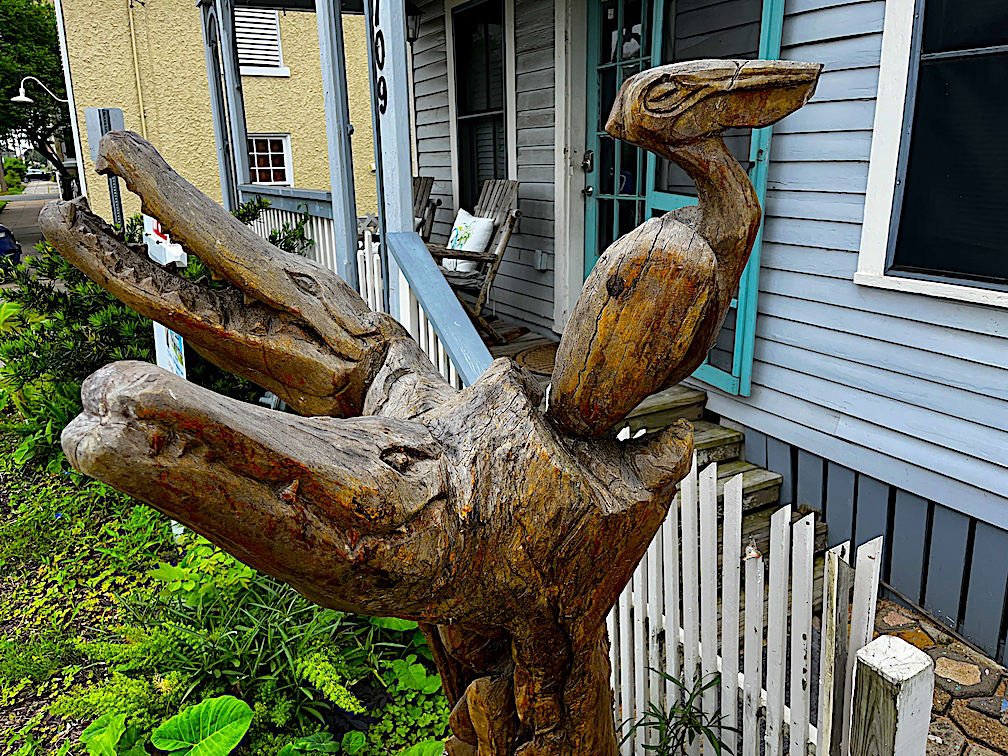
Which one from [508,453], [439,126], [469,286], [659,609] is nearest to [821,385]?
[659,609]

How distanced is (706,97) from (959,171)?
2868 mm

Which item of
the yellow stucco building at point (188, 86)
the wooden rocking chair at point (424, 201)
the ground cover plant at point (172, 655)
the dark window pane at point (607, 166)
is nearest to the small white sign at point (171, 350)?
the ground cover plant at point (172, 655)

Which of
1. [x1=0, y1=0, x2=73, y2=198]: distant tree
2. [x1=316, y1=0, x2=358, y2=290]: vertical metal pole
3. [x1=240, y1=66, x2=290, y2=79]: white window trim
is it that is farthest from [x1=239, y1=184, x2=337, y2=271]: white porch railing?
[x1=0, y1=0, x2=73, y2=198]: distant tree

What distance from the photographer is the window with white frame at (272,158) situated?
13.7 meters

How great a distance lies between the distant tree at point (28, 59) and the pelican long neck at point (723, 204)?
22429 millimetres

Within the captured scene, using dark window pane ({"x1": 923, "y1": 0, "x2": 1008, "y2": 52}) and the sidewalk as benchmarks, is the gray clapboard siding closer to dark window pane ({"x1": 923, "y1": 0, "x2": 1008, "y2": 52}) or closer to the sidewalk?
dark window pane ({"x1": 923, "y1": 0, "x2": 1008, "y2": 52})

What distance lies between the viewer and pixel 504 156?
6.36 m

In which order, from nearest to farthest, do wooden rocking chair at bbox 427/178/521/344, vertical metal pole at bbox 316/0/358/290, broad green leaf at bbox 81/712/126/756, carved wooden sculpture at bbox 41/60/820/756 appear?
carved wooden sculpture at bbox 41/60/820/756, broad green leaf at bbox 81/712/126/756, vertical metal pole at bbox 316/0/358/290, wooden rocking chair at bbox 427/178/521/344

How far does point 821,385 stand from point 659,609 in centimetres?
→ 173

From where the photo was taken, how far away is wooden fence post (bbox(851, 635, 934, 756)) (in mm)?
1074

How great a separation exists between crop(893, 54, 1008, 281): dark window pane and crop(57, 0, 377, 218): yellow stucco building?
8.51 metres

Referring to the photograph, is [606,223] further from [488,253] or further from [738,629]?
[738,629]

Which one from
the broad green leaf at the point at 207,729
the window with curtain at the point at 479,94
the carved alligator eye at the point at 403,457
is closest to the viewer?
the carved alligator eye at the point at 403,457

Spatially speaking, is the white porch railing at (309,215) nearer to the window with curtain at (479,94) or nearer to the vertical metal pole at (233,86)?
the vertical metal pole at (233,86)
